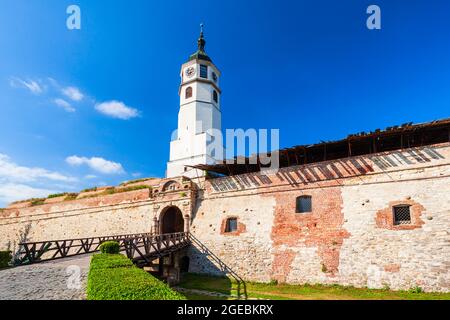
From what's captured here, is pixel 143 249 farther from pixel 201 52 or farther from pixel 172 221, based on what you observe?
pixel 201 52

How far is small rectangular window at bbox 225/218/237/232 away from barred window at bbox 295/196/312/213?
13.5 feet

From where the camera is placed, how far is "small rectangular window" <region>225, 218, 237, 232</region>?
58.2 ft

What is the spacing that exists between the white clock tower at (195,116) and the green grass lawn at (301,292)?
13.7 meters

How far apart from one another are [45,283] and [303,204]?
12435mm

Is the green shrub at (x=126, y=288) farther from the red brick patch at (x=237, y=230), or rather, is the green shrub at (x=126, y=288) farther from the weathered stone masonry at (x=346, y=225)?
the red brick patch at (x=237, y=230)

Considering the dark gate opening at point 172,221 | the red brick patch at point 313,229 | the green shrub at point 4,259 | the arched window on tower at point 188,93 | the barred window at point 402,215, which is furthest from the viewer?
the arched window on tower at point 188,93

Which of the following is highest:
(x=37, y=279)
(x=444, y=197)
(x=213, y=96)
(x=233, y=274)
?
(x=213, y=96)

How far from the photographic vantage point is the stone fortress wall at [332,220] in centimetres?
1220

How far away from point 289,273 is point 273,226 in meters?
2.61

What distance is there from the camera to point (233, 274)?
1669 centimetres

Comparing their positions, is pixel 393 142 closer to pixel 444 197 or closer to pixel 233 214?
pixel 444 197

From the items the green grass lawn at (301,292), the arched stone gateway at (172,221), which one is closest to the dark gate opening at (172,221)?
the arched stone gateway at (172,221)

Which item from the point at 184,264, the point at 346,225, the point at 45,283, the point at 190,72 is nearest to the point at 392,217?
the point at 346,225
